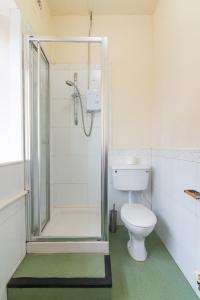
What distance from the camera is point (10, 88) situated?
6.16ft

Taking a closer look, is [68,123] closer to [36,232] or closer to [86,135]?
[86,135]

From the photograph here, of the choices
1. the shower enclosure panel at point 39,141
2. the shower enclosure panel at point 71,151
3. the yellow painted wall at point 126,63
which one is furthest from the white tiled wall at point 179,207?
the shower enclosure panel at point 39,141

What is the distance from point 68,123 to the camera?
2799 mm

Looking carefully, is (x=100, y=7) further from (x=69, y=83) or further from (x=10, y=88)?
(x=10, y=88)

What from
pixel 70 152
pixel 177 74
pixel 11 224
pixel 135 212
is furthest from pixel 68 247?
pixel 177 74

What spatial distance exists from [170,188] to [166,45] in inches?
55.5

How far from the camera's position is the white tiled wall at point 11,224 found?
1.47 metres

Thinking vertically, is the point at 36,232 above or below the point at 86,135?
below

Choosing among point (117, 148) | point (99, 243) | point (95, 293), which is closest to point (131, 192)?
point (117, 148)

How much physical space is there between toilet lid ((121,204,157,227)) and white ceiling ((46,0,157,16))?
226 centimetres

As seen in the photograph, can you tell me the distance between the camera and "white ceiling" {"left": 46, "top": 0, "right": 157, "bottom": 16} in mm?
2596

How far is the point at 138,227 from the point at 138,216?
168mm

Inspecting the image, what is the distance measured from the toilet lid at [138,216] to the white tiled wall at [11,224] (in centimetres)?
90

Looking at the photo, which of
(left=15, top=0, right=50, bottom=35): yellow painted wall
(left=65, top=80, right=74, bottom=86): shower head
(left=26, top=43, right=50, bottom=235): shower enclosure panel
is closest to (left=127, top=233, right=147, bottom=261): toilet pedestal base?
(left=26, top=43, right=50, bottom=235): shower enclosure panel
